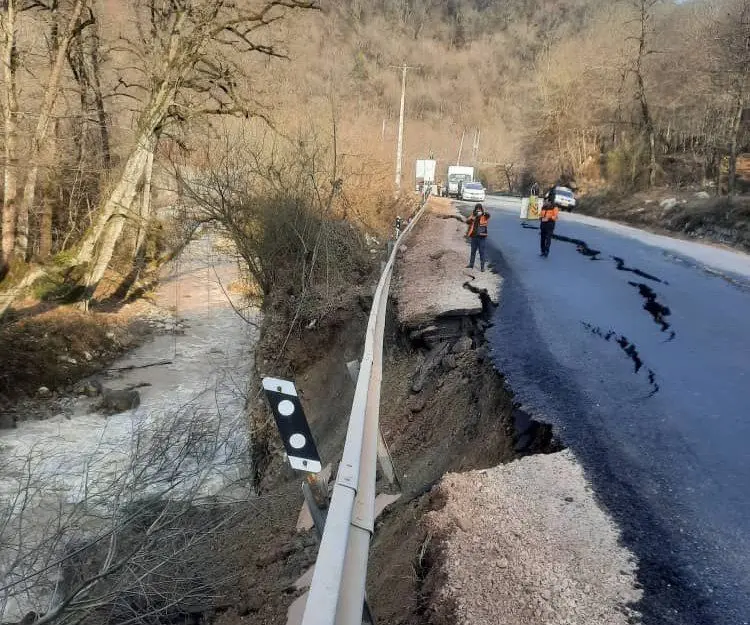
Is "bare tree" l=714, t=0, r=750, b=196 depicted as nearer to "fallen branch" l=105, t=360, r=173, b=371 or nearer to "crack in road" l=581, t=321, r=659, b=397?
"crack in road" l=581, t=321, r=659, b=397

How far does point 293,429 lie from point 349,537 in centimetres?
61

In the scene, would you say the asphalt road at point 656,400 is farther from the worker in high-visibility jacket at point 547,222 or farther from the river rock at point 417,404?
the worker in high-visibility jacket at point 547,222

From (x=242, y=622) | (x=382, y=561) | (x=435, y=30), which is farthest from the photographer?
(x=435, y=30)

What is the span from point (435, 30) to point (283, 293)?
169 m

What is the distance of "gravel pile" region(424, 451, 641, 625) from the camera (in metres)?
2.77

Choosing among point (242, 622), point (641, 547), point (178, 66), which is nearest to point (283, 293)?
point (178, 66)

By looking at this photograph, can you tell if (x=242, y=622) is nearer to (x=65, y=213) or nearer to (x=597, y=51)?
(x=65, y=213)

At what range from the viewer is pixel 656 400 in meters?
5.23

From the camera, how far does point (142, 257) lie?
23250mm

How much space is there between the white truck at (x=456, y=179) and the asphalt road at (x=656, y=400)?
30.5 meters

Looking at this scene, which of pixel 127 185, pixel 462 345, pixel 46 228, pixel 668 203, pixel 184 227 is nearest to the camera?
pixel 462 345

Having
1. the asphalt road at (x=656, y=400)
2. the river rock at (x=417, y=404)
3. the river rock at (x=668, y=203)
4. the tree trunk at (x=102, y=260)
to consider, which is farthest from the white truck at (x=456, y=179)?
the river rock at (x=417, y=404)

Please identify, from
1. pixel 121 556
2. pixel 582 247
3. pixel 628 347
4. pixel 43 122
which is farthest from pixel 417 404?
pixel 43 122

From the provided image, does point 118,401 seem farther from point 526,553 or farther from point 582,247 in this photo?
point 582,247
